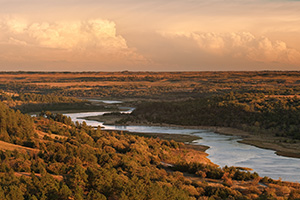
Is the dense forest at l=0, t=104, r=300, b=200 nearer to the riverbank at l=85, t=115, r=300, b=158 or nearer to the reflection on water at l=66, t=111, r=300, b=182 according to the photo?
the reflection on water at l=66, t=111, r=300, b=182

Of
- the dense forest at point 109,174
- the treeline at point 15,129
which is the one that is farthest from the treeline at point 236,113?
the treeline at point 15,129

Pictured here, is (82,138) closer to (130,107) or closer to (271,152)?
(271,152)

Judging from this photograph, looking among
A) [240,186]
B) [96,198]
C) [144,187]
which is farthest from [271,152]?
[96,198]

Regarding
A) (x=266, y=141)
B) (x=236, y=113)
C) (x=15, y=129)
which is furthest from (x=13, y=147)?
(x=236, y=113)

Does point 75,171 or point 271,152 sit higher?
point 75,171

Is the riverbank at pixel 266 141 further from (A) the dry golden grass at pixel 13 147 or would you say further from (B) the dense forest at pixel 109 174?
(A) the dry golden grass at pixel 13 147
